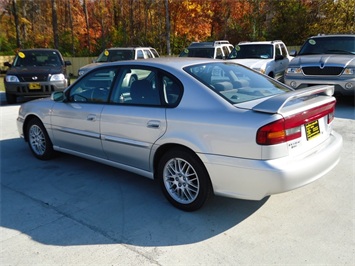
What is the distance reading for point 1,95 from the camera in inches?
495

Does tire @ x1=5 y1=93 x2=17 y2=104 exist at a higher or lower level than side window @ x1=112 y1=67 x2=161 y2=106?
lower

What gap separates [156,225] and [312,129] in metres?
1.76

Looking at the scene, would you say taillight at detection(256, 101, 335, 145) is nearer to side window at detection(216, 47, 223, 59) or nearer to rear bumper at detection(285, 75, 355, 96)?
rear bumper at detection(285, 75, 355, 96)

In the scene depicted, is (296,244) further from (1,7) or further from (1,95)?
(1,7)

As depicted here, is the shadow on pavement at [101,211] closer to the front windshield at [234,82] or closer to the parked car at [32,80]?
the front windshield at [234,82]

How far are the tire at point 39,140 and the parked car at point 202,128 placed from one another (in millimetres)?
685

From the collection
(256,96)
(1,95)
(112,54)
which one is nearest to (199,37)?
(112,54)

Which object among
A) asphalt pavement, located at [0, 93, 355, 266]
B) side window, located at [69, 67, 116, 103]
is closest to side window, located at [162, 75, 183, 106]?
side window, located at [69, 67, 116, 103]

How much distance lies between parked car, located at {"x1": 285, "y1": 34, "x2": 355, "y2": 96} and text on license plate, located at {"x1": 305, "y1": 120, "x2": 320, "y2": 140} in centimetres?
524

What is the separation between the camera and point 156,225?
10.4ft

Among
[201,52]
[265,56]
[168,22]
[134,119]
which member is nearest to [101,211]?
[134,119]

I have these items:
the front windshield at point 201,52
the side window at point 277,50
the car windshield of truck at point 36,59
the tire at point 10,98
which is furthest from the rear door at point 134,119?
the front windshield at point 201,52

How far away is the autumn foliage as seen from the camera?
20.9 metres

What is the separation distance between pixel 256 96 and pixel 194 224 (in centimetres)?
145
